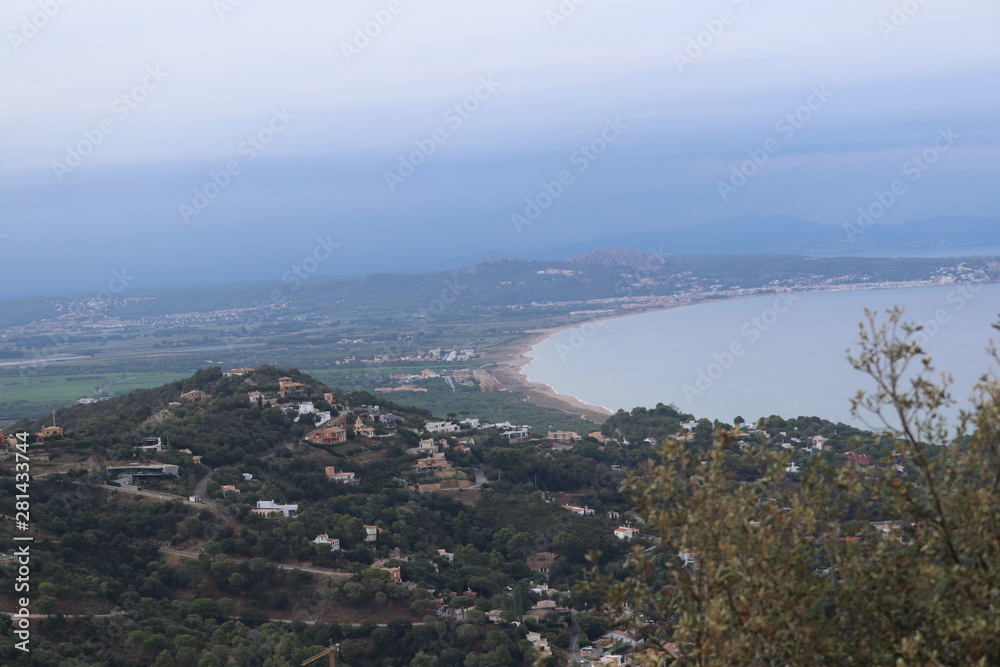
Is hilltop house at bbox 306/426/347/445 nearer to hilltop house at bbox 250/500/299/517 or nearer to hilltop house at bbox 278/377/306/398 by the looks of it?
hilltop house at bbox 278/377/306/398

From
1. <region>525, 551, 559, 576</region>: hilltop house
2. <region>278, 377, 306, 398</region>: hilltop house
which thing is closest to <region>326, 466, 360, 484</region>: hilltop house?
<region>525, 551, 559, 576</region>: hilltop house

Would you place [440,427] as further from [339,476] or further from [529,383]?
[529,383]

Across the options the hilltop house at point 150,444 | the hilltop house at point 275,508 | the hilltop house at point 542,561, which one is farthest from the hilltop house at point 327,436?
the hilltop house at point 542,561

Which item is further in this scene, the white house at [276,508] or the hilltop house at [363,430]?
the hilltop house at [363,430]

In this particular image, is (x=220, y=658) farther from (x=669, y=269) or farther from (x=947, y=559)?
(x=669, y=269)

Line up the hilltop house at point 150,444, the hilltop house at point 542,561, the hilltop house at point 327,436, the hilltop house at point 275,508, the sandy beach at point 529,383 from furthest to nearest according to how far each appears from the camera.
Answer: the sandy beach at point 529,383, the hilltop house at point 327,436, the hilltop house at point 150,444, the hilltop house at point 275,508, the hilltop house at point 542,561

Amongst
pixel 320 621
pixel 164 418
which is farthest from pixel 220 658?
pixel 164 418

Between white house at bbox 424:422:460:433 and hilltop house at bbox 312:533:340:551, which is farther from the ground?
white house at bbox 424:422:460:433

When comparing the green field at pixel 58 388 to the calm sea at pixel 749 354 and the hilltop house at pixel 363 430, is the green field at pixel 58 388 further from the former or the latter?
the hilltop house at pixel 363 430
